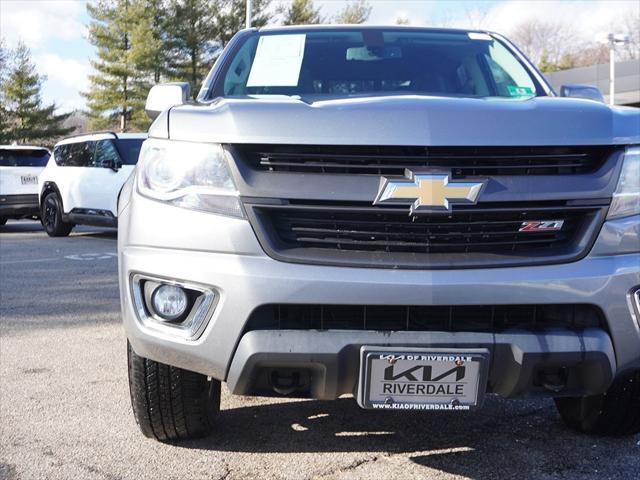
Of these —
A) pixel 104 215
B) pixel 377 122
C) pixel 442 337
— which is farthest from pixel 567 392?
pixel 104 215

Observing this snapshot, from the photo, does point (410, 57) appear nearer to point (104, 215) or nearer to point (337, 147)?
point (337, 147)

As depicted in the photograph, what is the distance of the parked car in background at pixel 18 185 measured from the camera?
14.1 meters

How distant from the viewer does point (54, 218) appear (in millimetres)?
12875

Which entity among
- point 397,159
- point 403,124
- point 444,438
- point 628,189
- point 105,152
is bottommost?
point 105,152

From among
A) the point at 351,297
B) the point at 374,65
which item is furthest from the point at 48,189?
the point at 351,297

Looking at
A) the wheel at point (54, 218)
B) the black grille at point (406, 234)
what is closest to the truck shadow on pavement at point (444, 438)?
the black grille at point (406, 234)

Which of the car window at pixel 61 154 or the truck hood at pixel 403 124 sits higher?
the truck hood at pixel 403 124

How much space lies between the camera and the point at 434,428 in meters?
3.40

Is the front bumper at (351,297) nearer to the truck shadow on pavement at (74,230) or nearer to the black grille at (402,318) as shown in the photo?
the black grille at (402,318)

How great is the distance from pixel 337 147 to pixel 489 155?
1.64 feet

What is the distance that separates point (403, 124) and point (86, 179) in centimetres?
1046

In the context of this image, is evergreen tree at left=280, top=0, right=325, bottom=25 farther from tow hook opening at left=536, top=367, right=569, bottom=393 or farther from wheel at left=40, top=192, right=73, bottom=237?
tow hook opening at left=536, top=367, right=569, bottom=393

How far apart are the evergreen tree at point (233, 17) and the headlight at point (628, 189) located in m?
35.3

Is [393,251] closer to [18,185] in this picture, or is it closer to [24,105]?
[18,185]
